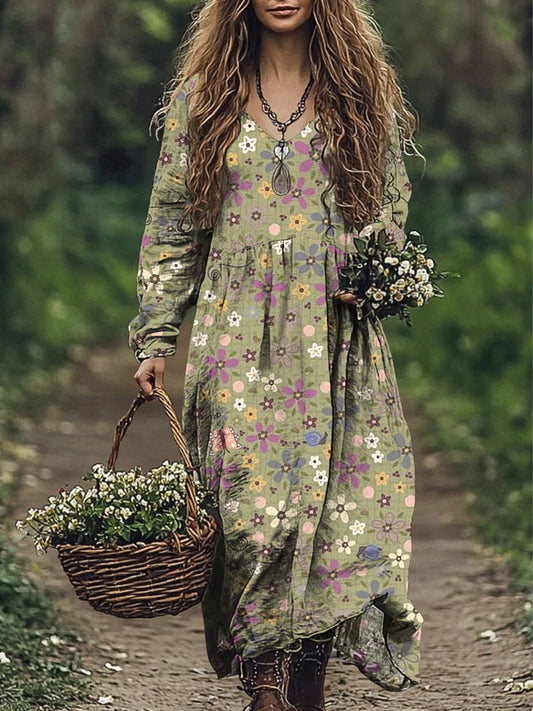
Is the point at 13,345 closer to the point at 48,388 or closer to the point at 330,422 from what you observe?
the point at 48,388

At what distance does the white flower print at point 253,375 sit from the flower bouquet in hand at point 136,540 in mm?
293

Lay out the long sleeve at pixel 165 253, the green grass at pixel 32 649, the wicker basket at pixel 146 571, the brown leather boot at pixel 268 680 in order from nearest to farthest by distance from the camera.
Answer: the wicker basket at pixel 146 571, the brown leather boot at pixel 268 680, the long sleeve at pixel 165 253, the green grass at pixel 32 649

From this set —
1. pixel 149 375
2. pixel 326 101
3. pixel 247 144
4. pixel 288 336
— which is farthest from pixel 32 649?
pixel 326 101

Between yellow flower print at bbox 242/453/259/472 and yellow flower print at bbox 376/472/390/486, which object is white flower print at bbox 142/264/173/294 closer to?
yellow flower print at bbox 242/453/259/472

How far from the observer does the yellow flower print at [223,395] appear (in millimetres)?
4332

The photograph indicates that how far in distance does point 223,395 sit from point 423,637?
199 centimetres

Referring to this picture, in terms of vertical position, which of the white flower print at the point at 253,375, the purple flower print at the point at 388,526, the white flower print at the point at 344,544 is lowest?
the white flower print at the point at 344,544

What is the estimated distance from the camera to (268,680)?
14.0ft

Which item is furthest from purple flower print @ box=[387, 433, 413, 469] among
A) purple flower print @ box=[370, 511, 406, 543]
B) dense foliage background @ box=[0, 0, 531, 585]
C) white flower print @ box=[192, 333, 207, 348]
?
dense foliage background @ box=[0, 0, 531, 585]

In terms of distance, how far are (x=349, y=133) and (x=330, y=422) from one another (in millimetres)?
843

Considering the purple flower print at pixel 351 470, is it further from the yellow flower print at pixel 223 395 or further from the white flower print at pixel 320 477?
the yellow flower print at pixel 223 395

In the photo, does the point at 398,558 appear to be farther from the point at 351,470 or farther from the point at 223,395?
the point at 223,395

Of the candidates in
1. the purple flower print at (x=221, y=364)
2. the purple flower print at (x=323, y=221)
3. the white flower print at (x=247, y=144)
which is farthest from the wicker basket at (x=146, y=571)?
the white flower print at (x=247, y=144)

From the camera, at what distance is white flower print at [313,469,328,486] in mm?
4266
